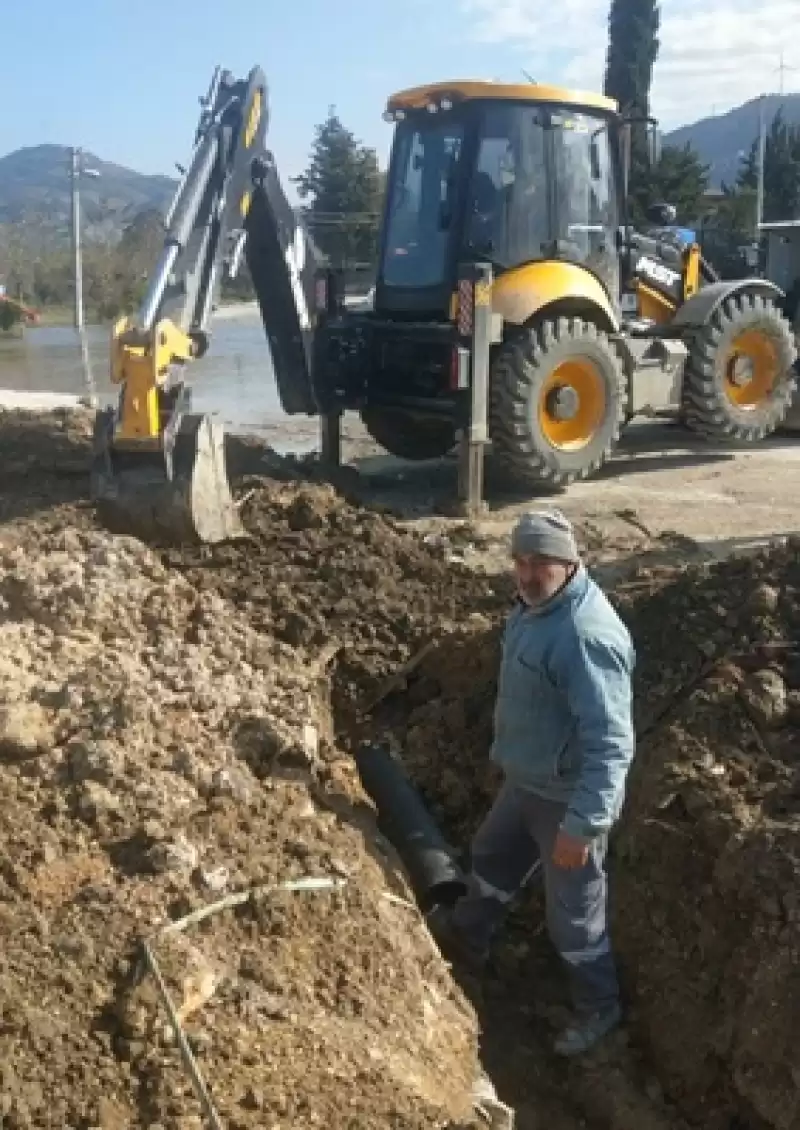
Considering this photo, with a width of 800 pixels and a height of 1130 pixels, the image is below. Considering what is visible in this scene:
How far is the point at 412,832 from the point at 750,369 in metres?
7.63

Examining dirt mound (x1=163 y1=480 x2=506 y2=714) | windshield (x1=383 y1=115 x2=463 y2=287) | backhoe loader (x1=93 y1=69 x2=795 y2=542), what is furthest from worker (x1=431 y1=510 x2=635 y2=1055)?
windshield (x1=383 y1=115 x2=463 y2=287)

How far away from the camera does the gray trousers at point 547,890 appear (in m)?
4.20

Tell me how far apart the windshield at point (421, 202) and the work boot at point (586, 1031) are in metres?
6.58

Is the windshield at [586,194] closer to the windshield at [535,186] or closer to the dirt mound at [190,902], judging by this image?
the windshield at [535,186]

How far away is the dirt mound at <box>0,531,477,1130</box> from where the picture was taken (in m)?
3.29

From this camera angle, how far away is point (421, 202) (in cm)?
1005

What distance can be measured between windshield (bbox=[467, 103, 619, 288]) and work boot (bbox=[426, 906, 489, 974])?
606 cm

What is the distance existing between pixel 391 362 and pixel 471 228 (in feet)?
3.80

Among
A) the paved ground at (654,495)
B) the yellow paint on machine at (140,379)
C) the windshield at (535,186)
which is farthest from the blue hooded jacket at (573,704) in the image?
the windshield at (535,186)

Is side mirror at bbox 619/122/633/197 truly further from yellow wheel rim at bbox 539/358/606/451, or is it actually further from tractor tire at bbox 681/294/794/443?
yellow wheel rim at bbox 539/358/606/451

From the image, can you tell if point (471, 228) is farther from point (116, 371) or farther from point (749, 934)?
point (749, 934)

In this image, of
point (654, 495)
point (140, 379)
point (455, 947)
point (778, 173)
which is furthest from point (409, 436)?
point (778, 173)

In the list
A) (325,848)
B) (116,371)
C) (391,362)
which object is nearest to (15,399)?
(391,362)

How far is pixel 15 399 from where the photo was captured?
53.2 feet
